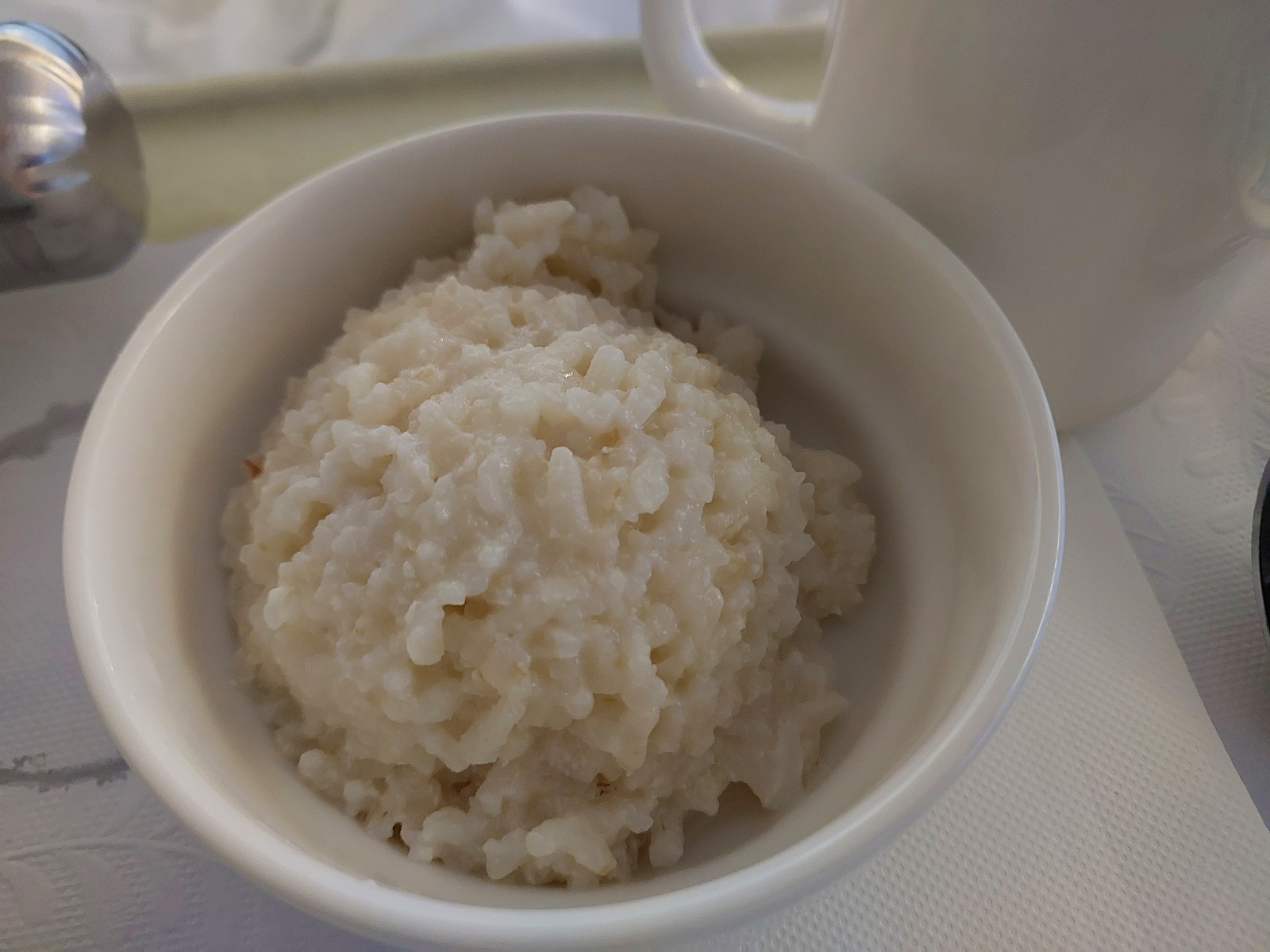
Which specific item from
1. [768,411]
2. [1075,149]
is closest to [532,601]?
[768,411]

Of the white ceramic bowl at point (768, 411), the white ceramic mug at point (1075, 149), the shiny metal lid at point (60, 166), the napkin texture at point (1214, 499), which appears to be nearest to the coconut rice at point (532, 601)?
the white ceramic bowl at point (768, 411)

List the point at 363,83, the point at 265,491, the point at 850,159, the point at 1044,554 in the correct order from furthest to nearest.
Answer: the point at 363,83 → the point at 850,159 → the point at 265,491 → the point at 1044,554

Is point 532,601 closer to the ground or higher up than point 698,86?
closer to the ground

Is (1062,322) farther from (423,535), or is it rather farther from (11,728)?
(11,728)

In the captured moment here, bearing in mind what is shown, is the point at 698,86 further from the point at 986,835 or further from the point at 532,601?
the point at 986,835

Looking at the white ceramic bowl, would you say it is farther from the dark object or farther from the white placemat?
the dark object

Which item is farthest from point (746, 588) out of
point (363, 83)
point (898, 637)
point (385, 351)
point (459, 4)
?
point (459, 4)

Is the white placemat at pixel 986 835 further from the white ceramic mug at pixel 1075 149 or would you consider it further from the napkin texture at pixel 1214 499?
the white ceramic mug at pixel 1075 149
